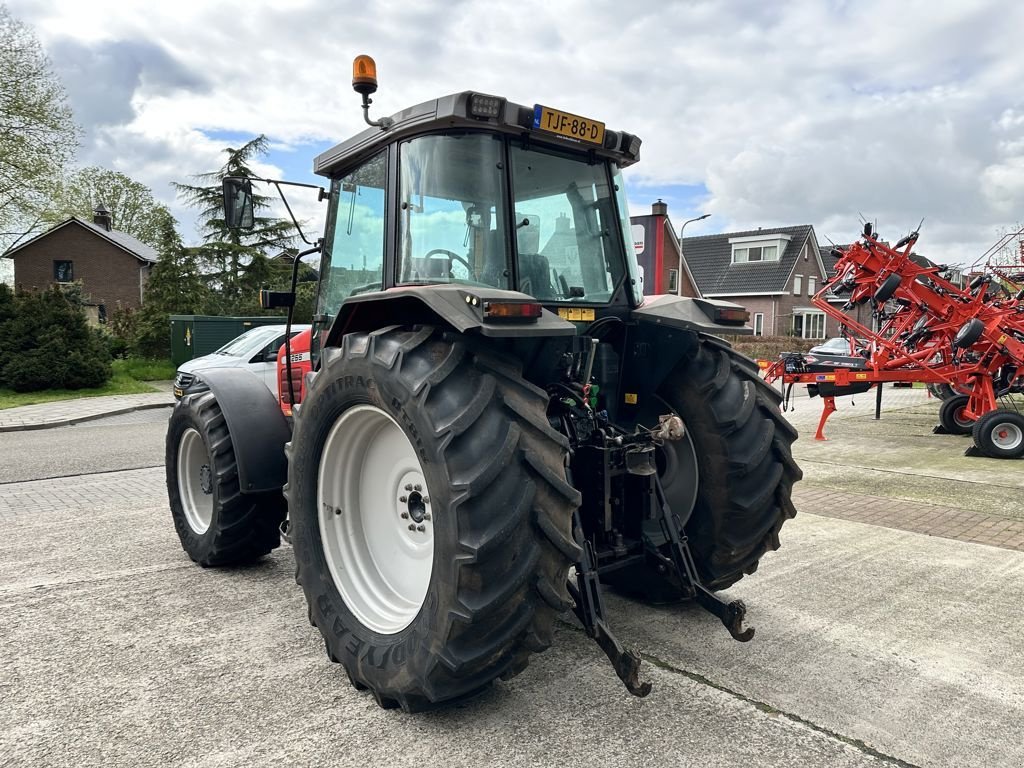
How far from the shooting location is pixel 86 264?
3844 cm

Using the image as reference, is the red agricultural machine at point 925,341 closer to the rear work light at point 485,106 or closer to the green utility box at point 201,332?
the rear work light at point 485,106

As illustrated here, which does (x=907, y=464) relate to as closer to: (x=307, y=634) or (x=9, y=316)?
(x=307, y=634)

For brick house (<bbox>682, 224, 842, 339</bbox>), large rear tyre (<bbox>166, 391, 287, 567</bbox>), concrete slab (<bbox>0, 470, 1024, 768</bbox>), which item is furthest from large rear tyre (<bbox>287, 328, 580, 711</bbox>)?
brick house (<bbox>682, 224, 842, 339</bbox>)

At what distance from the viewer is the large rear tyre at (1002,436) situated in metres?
9.14

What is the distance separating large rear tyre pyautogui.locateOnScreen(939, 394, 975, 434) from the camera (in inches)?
440

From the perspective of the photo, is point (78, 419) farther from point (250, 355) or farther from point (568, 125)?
point (568, 125)

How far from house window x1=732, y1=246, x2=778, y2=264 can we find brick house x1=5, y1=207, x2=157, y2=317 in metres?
31.9

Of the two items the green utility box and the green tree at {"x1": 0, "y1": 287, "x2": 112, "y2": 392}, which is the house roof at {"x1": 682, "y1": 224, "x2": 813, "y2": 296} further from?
the green tree at {"x1": 0, "y1": 287, "x2": 112, "y2": 392}

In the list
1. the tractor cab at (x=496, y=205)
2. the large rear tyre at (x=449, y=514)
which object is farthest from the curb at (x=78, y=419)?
the large rear tyre at (x=449, y=514)

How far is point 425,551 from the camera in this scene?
2984mm

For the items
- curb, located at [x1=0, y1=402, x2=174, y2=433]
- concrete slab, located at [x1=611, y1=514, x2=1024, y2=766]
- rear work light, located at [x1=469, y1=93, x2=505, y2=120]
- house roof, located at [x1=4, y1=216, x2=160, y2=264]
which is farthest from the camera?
house roof, located at [x1=4, y1=216, x2=160, y2=264]

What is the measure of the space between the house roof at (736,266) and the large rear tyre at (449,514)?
3929 centimetres

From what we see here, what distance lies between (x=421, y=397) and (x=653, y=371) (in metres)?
1.47

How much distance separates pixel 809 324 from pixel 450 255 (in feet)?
136
